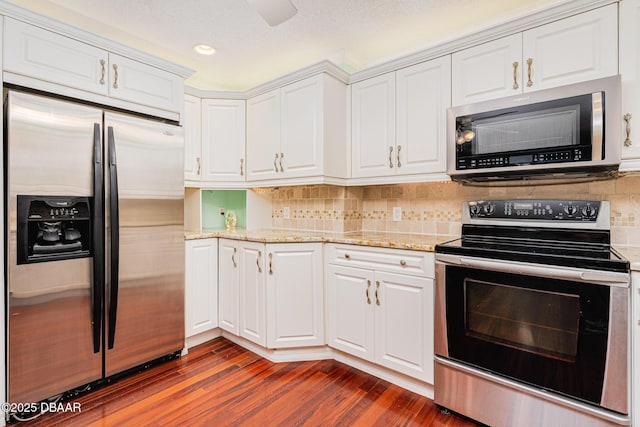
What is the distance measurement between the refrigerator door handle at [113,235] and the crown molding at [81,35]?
1.69 ft

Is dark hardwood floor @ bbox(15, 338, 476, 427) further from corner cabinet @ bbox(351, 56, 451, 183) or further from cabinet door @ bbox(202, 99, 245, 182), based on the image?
cabinet door @ bbox(202, 99, 245, 182)

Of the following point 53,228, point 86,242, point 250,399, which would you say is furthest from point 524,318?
point 53,228

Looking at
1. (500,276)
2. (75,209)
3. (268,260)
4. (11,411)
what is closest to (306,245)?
(268,260)

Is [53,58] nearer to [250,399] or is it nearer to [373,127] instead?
[373,127]

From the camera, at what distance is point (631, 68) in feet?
5.31

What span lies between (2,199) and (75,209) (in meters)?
0.31

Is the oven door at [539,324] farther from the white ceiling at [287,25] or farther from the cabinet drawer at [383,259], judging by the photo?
the white ceiling at [287,25]

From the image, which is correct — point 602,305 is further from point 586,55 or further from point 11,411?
point 11,411

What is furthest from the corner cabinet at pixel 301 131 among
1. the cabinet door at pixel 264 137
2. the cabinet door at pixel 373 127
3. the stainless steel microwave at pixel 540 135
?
the stainless steel microwave at pixel 540 135

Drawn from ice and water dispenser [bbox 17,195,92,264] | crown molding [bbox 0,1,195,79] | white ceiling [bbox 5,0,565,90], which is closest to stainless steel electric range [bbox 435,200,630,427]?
white ceiling [bbox 5,0,565,90]

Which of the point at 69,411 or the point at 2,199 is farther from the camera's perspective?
the point at 69,411

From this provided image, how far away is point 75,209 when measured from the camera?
76.2 inches

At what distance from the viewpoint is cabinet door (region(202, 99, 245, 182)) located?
2.99 meters

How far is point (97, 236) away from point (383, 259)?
68.7 inches
